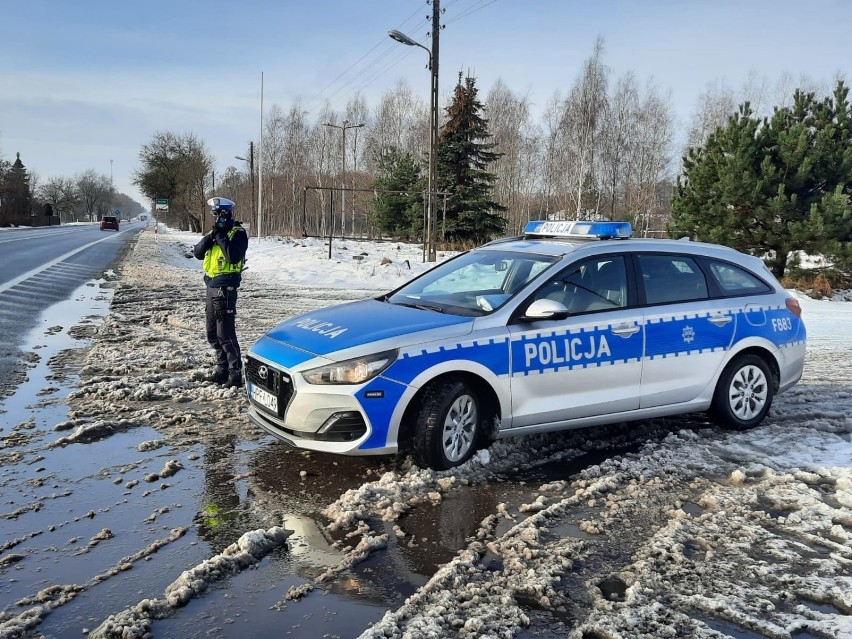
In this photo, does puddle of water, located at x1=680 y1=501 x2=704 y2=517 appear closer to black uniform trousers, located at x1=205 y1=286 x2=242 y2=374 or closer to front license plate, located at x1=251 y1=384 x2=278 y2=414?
front license plate, located at x1=251 y1=384 x2=278 y2=414

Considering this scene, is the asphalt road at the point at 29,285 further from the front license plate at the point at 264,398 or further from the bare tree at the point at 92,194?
the bare tree at the point at 92,194

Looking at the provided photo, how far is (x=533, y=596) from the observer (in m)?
3.23

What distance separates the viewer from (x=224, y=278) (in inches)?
273

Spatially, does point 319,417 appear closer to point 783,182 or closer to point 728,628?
point 728,628

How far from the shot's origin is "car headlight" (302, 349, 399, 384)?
14.6ft

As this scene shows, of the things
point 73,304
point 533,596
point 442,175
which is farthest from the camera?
point 442,175

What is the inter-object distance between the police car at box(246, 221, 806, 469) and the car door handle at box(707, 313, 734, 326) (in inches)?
0.7

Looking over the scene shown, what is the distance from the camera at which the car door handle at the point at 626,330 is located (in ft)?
17.2

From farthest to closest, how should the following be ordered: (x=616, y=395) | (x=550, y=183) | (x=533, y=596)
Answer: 1. (x=550, y=183)
2. (x=616, y=395)
3. (x=533, y=596)

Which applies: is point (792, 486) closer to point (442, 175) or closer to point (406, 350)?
point (406, 350)

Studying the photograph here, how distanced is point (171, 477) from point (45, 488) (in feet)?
2.43

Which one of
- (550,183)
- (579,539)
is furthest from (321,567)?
(550,183)

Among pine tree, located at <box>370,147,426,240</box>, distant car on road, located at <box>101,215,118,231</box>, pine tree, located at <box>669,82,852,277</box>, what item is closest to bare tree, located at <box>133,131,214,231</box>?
distant car on road, located at <box>101,215,118,231</box>

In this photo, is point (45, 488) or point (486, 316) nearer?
point (45, 488)
